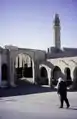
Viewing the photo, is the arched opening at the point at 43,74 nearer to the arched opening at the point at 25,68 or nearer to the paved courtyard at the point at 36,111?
the arched opening at the point at 25,68

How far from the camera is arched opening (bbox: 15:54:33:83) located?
129 feet

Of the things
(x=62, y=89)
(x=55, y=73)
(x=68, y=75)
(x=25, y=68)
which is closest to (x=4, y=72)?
(x=55, y=73)

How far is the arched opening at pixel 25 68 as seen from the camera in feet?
129

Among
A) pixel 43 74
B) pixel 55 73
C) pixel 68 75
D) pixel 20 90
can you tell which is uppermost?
pixel 55 73

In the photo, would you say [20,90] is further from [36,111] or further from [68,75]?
[36,111]

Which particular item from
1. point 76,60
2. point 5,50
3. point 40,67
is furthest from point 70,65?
point 5,50

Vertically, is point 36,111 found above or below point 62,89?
below

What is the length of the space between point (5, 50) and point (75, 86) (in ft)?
32.4

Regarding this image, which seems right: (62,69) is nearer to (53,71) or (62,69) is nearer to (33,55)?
(53,71)

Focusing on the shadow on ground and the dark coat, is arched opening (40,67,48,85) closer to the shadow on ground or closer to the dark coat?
the shadow on ground

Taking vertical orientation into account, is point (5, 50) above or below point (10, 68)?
above

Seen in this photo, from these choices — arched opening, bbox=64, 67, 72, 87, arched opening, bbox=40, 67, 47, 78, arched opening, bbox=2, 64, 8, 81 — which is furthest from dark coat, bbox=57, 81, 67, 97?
arched opening, bbox=40, 67, 47, 78

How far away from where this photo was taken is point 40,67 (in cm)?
3650

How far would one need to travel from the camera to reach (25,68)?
4075 centimetres
